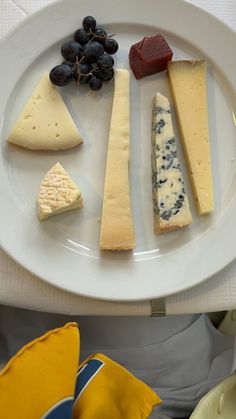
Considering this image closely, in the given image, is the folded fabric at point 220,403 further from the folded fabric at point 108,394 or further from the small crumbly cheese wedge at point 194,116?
the small crumbly cheese wedge at point 194,116

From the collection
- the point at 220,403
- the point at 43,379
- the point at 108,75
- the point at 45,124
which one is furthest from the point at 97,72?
the point at 220,403

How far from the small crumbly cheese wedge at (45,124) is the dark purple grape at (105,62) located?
9 centimetres

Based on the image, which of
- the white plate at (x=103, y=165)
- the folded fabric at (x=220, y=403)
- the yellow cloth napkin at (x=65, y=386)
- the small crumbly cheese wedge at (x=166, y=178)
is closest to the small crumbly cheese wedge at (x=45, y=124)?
the white plate at (x=103, y=165)

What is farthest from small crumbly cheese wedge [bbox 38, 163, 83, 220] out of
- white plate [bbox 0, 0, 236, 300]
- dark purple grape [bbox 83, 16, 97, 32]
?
dark purple grape [bbox 83, 16, 97, 32]

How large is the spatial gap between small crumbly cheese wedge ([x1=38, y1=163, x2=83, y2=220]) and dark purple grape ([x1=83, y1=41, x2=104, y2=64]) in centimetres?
19

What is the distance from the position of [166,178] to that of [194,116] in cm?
12

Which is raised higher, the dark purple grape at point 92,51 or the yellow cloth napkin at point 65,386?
the dark purple grape at point 92,51

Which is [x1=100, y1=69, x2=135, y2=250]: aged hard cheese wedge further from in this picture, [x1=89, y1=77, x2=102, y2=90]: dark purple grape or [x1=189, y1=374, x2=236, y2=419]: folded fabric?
[x1=189, y1=374, x2=236, y2=419]: folded fabric

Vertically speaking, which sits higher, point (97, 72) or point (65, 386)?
point (97, 72)

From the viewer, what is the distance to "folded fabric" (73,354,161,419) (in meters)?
0.83

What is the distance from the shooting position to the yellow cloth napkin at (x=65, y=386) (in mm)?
737

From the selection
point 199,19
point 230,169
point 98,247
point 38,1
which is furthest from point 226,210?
point 38,1

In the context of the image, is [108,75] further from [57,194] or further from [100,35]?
[57,194]

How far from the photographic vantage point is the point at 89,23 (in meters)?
0.89
